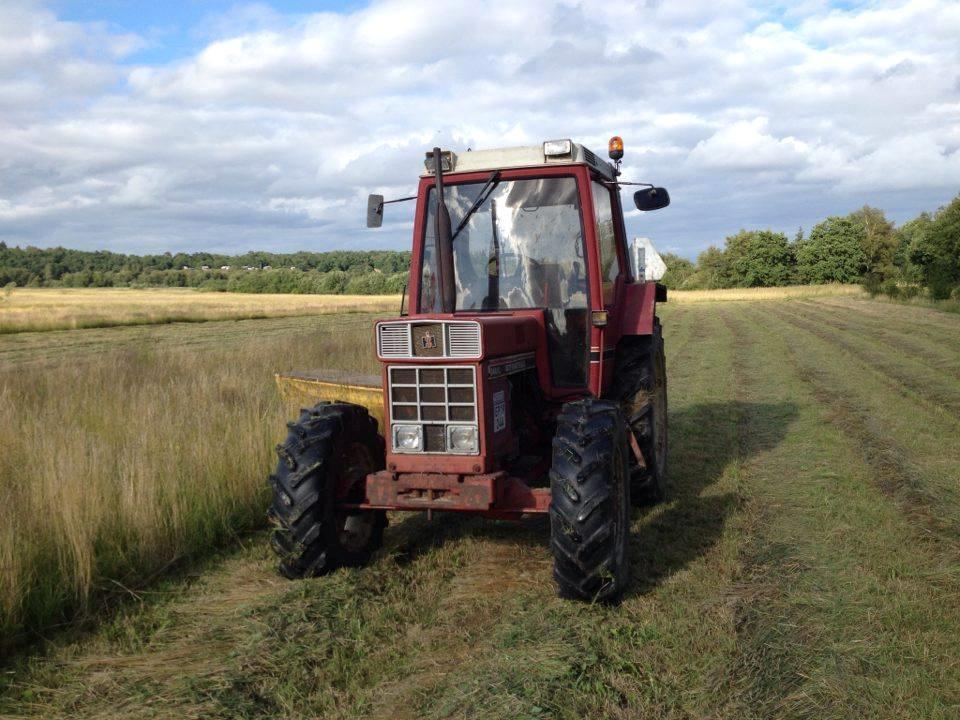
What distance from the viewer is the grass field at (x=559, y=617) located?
3.16 m

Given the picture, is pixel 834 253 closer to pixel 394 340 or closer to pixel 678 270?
pixel 678 270

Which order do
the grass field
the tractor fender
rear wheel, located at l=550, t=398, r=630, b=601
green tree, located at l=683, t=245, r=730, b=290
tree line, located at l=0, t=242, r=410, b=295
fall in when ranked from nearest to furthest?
the grass field, rear wheel, located at l=550, t=398, r=630, b=601, the tractor fender, tree line, located at l=0, t=242, r=410, b=295, green tree, located at l=683, t=245, r=730, b=290

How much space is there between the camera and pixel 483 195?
512 centimetres

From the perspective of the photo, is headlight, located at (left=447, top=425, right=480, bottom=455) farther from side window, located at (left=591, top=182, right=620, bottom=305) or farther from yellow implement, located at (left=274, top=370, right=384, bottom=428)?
yellow implement, located at (left=274, top=370, right=384, bottom=428)

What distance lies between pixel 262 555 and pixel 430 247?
215 centimetres

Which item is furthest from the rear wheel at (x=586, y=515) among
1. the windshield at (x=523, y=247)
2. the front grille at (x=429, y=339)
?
the windshield at (x=523, y=247)

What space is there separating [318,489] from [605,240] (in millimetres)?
2575

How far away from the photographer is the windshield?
5.08 metres

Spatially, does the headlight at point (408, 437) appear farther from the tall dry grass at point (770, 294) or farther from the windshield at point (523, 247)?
the tall dry grass at point (770, 294)

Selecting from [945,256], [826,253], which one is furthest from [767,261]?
[945,256]

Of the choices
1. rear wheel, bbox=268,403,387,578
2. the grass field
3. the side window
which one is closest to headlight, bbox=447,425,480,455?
rear wheel, bbox=268,403,387,578

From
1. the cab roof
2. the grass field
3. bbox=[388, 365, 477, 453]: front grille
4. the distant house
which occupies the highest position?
the cab roof

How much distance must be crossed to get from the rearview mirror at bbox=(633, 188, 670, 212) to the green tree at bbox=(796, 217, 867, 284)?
64.4m

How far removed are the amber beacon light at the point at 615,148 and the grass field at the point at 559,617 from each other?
98.4 inches
